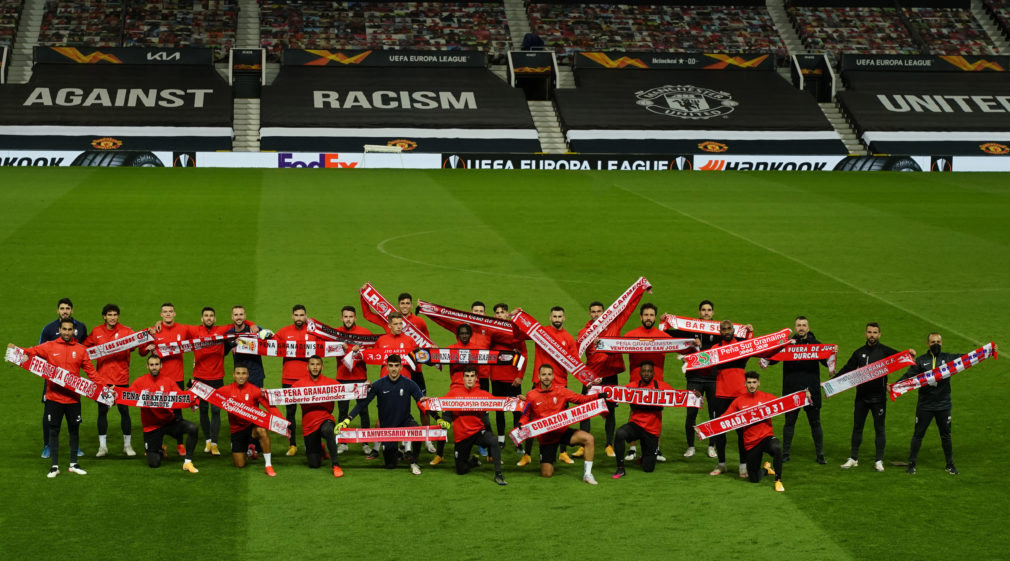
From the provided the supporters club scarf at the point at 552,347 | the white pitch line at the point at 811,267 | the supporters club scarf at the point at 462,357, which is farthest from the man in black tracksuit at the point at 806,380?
the white pitch line at the point at 811,267

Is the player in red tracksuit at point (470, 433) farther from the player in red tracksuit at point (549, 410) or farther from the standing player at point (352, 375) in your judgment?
the standing player at point (352, 375)

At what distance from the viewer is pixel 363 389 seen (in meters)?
15.3

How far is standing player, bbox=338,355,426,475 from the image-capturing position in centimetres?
1532

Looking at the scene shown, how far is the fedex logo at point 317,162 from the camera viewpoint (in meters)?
49.5

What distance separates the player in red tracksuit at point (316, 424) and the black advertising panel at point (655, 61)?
49.8 m

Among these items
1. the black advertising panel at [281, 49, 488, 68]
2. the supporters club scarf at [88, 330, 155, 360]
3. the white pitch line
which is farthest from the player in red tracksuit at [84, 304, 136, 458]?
the black advertising panel at [281, 49, 488, 68]

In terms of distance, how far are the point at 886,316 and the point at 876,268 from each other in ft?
17.6

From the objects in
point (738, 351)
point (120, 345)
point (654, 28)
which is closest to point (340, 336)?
point (120, 345)

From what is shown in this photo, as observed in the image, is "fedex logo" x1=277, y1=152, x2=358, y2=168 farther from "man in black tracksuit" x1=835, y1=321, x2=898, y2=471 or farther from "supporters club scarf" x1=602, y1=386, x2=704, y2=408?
"man in black tracksuit" x1=835, y1=321, x2=898, y2=471

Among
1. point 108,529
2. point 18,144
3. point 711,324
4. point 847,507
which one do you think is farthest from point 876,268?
point 18,144

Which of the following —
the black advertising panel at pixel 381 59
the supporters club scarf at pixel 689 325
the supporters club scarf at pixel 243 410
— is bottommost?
the black advertising panel at pixel 381 59

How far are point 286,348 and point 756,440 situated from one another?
22.3 ft

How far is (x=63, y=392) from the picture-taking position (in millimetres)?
14859

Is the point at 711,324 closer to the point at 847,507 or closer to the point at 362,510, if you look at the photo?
the point at 847,507
